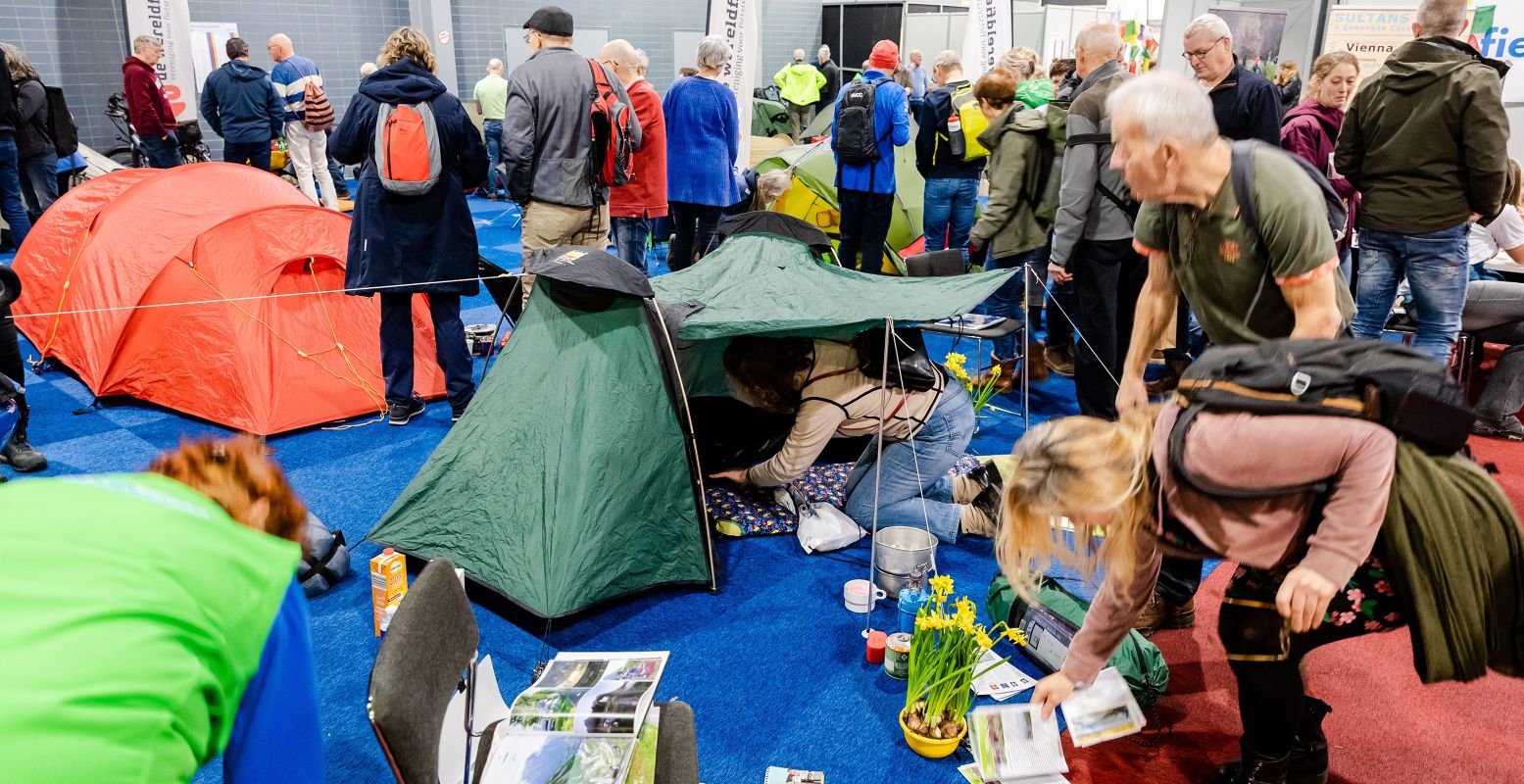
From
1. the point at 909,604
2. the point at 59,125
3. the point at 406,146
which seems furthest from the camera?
the point at 59,125

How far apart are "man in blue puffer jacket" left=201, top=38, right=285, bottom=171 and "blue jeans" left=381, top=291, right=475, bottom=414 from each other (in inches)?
189

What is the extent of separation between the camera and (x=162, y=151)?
812 centimetres

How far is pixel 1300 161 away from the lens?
2.23 metres

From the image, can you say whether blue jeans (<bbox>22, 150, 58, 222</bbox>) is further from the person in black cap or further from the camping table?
the camping table

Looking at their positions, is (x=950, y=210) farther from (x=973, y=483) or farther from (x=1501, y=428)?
(x=1501, y=428)

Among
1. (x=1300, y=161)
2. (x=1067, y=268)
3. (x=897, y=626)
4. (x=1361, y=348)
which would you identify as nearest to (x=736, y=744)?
(x=897, y=626)

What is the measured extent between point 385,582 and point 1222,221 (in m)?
2.34

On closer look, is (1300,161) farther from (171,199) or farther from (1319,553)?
(171,199)

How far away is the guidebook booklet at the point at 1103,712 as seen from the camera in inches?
90.3

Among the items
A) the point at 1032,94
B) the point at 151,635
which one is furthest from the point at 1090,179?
the point at 151,635

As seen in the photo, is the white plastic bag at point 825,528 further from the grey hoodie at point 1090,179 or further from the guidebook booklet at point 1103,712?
the grey hoodie at point 1090,179

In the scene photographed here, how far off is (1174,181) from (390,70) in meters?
2.95

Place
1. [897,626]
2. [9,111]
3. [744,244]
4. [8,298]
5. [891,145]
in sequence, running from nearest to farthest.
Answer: [897,626]
[8,298]
[744,244]
[891,145]
[9,111]

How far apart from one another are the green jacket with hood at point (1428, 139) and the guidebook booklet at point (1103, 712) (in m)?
2.24
